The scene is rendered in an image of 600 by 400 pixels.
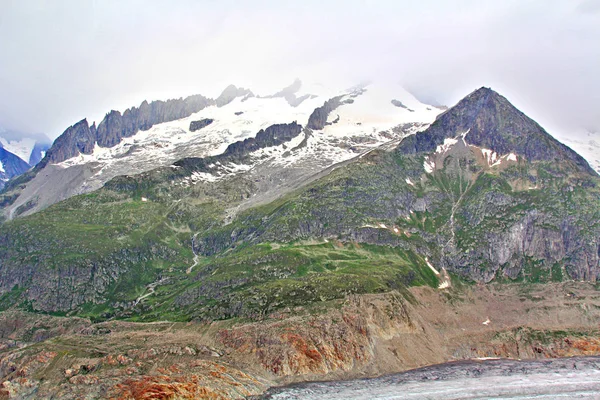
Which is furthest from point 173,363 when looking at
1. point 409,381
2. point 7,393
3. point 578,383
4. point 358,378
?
point 578,383

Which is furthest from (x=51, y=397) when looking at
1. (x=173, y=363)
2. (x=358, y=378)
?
(x=358, y=378)

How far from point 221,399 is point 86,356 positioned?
205 feet

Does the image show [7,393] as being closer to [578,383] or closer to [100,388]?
[100,388]

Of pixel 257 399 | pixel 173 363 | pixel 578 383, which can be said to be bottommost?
pixel 578 383

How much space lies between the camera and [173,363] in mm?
179000

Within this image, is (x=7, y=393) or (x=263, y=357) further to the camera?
(x=263, y=357)

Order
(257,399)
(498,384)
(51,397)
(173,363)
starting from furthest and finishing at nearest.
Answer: (498,384) < (173,363) < (257,399) < (51,397)

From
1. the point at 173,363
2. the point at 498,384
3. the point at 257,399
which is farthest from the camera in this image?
the point at 498,384

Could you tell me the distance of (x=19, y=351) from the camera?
18425 cm

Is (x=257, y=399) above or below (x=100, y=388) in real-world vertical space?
below

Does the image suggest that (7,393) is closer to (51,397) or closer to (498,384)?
(51,397)

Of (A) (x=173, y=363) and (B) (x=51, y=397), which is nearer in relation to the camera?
(B) (x=51, y=397)

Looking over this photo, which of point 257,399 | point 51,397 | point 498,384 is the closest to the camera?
point 51,397

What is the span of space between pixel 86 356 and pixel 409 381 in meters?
130
